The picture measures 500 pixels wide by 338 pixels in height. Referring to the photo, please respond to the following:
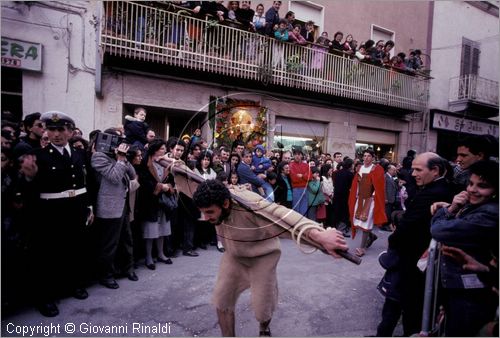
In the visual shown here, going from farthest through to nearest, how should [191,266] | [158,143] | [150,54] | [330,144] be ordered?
[330,144] → [150,54] → [191,266] → [158,143]

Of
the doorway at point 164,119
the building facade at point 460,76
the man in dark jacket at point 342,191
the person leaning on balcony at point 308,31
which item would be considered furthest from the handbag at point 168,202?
the building facade at point 460,76

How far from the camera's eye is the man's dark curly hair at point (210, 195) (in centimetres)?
225

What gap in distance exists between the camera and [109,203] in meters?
3.98

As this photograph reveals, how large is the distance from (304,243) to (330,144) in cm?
807

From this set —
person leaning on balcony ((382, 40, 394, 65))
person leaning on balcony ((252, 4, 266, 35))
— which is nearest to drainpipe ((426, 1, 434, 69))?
person leaning on balcony ((382, 40, 394, 65))

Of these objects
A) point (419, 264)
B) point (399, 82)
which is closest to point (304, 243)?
point (419, 264)

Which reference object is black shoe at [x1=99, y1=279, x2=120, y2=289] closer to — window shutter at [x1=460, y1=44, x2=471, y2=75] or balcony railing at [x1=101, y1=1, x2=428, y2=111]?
balcony railing at [x1=101, y1=1, x2=428, y2=111]

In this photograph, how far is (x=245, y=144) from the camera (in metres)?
3.26

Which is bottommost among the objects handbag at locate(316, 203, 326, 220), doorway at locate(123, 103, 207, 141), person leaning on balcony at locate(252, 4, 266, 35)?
handbag at locate(316, 203, 326, 220)

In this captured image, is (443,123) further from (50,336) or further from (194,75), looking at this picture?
(50,336)

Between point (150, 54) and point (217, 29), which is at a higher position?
point (217, 29)

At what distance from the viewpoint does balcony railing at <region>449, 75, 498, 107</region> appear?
567 inches

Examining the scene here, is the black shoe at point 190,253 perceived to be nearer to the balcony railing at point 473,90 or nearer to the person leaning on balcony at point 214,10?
the person leaning on balcony at point 214,10

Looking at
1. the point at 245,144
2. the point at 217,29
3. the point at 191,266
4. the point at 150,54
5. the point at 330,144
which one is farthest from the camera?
the point at 330,144
